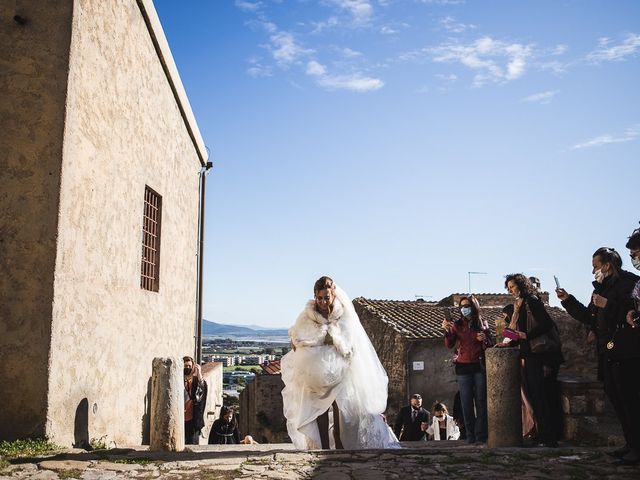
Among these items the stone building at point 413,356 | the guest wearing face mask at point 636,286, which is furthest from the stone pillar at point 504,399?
the stone building at point 413,356

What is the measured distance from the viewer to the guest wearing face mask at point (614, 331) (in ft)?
17.1

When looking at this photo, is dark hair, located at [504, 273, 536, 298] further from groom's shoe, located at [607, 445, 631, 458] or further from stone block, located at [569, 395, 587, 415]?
groom's shoe, located at [607, 445, 631, 458]

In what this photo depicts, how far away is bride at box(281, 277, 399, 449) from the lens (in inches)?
270

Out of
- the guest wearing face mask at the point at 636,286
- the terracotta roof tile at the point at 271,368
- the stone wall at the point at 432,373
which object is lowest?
the terracotta roof tile at the point at 271,368

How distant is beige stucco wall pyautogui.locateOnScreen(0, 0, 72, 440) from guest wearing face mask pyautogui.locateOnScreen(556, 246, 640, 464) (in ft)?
17.7

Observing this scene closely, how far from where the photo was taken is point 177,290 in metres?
11.7

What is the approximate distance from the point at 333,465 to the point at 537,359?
112 inches

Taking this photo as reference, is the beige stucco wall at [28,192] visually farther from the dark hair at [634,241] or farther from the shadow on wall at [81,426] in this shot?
the dark hair at [634,241]

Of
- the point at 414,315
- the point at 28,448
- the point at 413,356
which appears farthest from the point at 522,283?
the point at 414,315

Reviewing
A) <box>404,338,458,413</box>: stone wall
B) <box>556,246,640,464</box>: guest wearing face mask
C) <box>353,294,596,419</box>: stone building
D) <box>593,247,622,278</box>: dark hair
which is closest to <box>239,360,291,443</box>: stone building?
<box>353,294,596,419</box>: stone building

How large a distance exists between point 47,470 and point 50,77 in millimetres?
3957

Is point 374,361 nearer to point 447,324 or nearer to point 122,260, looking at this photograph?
point 447,324

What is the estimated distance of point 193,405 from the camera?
356 inches

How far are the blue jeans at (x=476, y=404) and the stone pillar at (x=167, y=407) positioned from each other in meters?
3.48
